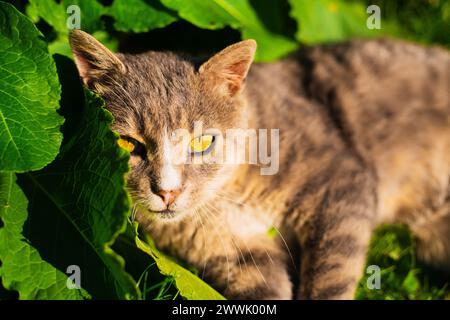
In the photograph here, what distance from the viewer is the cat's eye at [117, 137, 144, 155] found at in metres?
1.96

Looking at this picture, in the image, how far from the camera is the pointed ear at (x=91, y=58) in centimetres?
187

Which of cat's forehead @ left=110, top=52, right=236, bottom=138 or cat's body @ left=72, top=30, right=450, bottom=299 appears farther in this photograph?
cat's body @ left=72, top=30, right=450, bottom=299

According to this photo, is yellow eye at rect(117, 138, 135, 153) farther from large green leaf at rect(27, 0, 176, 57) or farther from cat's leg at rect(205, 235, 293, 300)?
cat's leg at rect(205, 235, 293, 300)

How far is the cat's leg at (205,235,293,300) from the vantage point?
2.29 m

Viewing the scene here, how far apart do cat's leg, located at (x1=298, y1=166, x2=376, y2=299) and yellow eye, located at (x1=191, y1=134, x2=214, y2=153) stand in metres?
0.54

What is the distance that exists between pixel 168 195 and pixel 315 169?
69 centimetres

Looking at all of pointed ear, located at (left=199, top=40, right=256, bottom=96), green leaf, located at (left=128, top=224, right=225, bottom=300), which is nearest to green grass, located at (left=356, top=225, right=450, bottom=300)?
green leaf, located at (left=128, top=224, right=225, bottom=300)

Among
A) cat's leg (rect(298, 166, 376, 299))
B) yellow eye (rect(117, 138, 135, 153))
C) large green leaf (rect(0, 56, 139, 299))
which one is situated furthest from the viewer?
cat's leg (rect(298, 166, 376, 299))

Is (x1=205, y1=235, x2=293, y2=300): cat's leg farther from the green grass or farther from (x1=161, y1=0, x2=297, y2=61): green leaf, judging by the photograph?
(x1=161, y1=0, x2=297, y2=61): green leaf

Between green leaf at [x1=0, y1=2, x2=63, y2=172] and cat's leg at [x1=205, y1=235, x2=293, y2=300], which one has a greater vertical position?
green leaf at [x1=0, y1=2, x2=63, y2=172]
